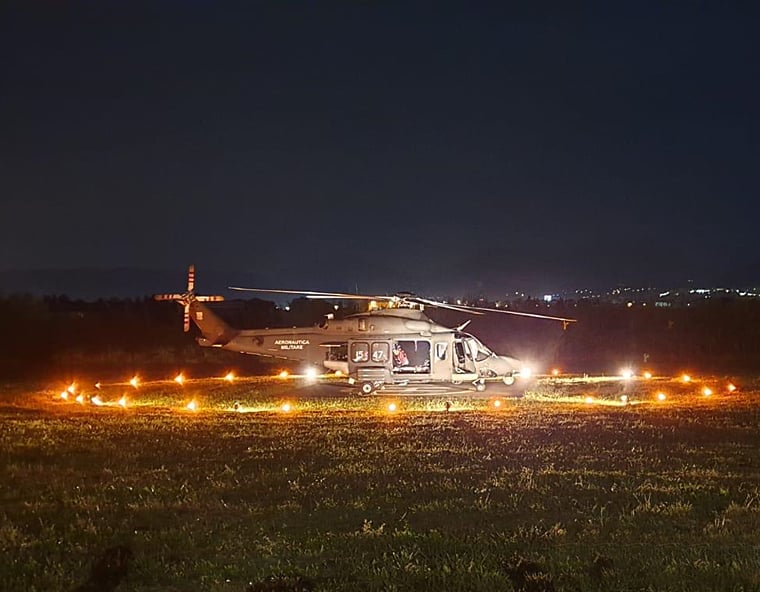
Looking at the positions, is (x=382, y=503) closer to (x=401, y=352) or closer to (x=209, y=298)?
(x=401, y=352)

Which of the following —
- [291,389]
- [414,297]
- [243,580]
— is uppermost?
[414,297]

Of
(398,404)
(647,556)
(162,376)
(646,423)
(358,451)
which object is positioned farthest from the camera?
(162,376)

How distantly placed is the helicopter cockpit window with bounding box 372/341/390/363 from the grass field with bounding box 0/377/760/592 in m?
6.75

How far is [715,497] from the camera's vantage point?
9.75 metres

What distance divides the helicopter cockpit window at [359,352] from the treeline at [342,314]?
273 inches

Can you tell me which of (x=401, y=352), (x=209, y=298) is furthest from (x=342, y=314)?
(x=209, y=298)

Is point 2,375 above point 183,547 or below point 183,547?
above

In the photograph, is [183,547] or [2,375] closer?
[183,547]

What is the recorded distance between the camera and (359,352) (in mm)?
25266

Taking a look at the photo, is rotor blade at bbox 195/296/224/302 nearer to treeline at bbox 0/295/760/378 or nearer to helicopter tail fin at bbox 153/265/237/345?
helicopter tail fin at bbox 153/265/237/345

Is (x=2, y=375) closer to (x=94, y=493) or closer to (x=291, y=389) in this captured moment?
(x=291, y=389)

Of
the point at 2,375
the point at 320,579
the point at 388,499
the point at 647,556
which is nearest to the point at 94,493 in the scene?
the point at 388,499

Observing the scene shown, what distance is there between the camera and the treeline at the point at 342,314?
40.3 meters

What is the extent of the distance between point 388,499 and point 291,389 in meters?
16.8
